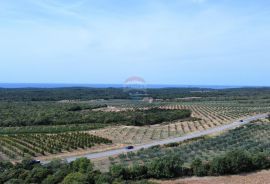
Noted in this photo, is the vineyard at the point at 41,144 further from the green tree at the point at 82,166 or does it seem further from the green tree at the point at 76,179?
the green tree at the point at 76,179

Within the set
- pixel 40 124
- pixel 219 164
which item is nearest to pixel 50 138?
pixel 40 124

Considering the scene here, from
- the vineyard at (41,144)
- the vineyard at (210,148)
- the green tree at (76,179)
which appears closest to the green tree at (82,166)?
the green tree at (76,179)

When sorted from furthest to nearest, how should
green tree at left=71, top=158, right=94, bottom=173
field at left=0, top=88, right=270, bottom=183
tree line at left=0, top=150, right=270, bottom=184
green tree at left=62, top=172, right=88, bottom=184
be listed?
field at left=0, top=88, right=270, bottom=183 < green tree at left=71, top=158, right=94, bottom=173 < tree line at left=0, top=150, right=270, bottom=184 < green tree at left=62, top=172, right=88, bottom=184

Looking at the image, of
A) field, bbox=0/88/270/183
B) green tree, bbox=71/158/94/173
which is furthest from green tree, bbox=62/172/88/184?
green tree, bbox=71/158/94/173

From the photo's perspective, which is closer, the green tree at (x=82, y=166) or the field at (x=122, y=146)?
the green tree at (x=82, y=166)

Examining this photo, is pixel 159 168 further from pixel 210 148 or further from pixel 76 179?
pixel 210 148

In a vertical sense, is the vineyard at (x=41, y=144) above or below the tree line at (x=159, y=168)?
below

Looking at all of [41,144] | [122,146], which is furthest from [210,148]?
[41,144]

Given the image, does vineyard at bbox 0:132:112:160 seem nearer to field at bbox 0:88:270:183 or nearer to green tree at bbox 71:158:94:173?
field at bbox 0:88:270:183

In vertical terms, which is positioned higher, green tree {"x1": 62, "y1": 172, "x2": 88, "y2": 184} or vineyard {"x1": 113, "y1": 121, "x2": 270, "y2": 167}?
green tree {"x1": 62, "y1": 172, "x2": 88, "y2": 184}
